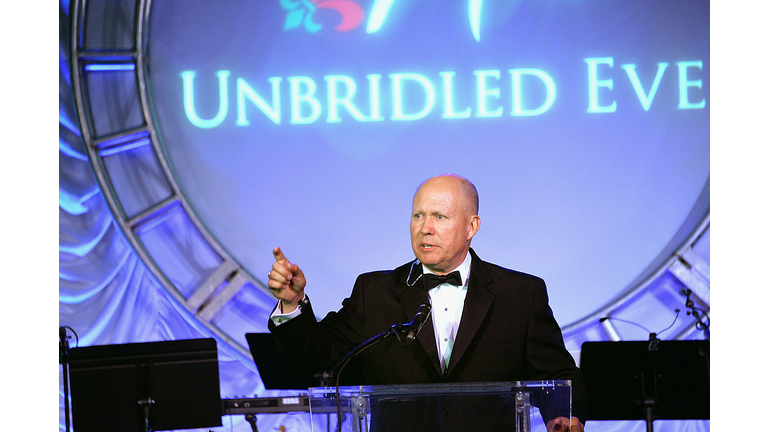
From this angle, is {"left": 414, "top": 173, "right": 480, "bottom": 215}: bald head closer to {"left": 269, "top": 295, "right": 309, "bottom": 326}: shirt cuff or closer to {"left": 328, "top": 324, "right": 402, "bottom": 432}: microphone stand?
{"left": 269, "top": 295, "right": 309, "bottom": 326}: shirt cuff

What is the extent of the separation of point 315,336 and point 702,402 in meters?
2.16

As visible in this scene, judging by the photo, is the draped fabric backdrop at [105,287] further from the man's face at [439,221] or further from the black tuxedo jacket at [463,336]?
the man's face at [439,221]

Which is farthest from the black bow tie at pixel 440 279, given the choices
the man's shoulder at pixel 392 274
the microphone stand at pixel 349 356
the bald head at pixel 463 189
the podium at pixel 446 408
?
the podium at pixel 446 408

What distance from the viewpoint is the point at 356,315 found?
9.45 ft

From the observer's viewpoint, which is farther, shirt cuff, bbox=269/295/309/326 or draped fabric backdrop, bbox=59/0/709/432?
draped fabric backdrop, bbox=59/0/709/432

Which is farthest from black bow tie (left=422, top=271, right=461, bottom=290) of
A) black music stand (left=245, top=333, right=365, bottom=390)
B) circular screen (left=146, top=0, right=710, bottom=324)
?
circular screen (left=146, top=0, right=710, bottom=324)

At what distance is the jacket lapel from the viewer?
8.74 ft

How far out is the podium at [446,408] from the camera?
1974mm

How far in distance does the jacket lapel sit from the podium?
2.15 ft

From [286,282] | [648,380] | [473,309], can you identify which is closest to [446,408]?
[286,282]

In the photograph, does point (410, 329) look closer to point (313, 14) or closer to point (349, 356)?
point (349, 356)

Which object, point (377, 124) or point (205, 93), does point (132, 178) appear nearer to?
point (205, 93)

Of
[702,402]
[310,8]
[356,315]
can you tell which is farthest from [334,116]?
[702,402]

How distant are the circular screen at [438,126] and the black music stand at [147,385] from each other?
910 millimetres
